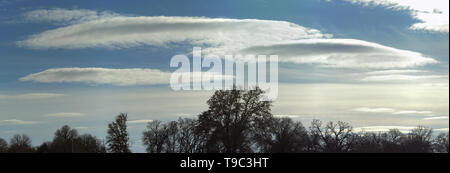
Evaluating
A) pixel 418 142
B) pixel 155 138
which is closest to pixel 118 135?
pixel 155 138

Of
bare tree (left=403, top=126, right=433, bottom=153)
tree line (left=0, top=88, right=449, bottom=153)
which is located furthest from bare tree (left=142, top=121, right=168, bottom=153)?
bare tree (left=403, top=126, right=433, bottom=153)

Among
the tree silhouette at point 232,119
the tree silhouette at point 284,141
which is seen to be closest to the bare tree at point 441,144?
the tree silhouette at point 284,141

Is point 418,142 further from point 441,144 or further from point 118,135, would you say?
point 118,135

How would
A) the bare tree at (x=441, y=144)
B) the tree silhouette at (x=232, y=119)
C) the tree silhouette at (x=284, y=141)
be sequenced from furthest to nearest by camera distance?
the bare tree at (x=441, y=144)
the tree silhouette at (x=284, y=141)
the tree silhouette at (x=232, y=119)

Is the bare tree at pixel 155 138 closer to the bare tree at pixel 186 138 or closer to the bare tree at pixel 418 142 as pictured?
the bare tree at pixel 186 138

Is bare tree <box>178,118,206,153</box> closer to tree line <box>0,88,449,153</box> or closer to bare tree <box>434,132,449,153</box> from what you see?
tree line <box>0,88,449,153</box>

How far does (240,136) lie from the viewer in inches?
2532

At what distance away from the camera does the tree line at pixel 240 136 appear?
65.4 meters
